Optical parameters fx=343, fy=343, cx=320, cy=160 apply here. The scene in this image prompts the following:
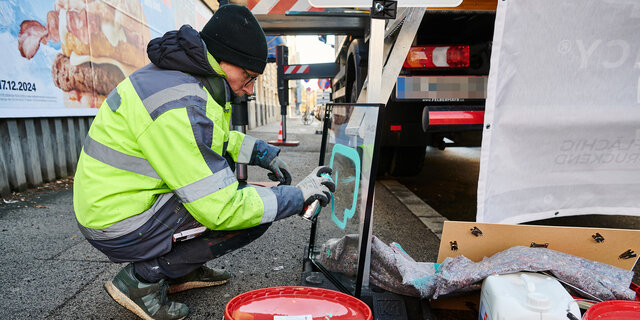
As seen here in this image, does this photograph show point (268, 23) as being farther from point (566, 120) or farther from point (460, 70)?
point (566, 120)

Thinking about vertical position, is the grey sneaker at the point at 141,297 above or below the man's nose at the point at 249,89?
below

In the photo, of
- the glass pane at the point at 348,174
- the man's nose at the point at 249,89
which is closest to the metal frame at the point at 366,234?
the glass pane at the point at 348,174

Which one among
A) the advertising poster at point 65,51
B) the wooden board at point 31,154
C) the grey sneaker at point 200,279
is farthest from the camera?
the wooden board at point 31,154

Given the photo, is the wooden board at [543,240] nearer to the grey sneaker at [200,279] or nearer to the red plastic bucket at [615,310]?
the red plastic bucket at [615,310]

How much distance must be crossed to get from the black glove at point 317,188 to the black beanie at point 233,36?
56 centimetres

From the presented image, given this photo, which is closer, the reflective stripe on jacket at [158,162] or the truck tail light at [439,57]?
the reflective stripe on jacket at [158,162]

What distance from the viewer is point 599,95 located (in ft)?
5.89

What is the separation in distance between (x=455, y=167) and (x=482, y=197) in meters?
4.09

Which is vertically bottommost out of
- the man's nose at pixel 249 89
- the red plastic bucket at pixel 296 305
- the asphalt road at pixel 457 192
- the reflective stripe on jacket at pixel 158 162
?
the asphalt road at pixel 457 192

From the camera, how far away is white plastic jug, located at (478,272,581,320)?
3.47 ft

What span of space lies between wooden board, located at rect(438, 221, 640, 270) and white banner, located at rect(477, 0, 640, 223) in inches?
16.2

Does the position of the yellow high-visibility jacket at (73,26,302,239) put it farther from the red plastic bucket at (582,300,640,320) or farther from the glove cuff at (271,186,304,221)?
the red plastic bucket at (582,300,640,320)

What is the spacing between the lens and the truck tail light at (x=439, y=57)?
2822mm

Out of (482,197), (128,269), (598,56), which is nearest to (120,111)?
(128,269)
